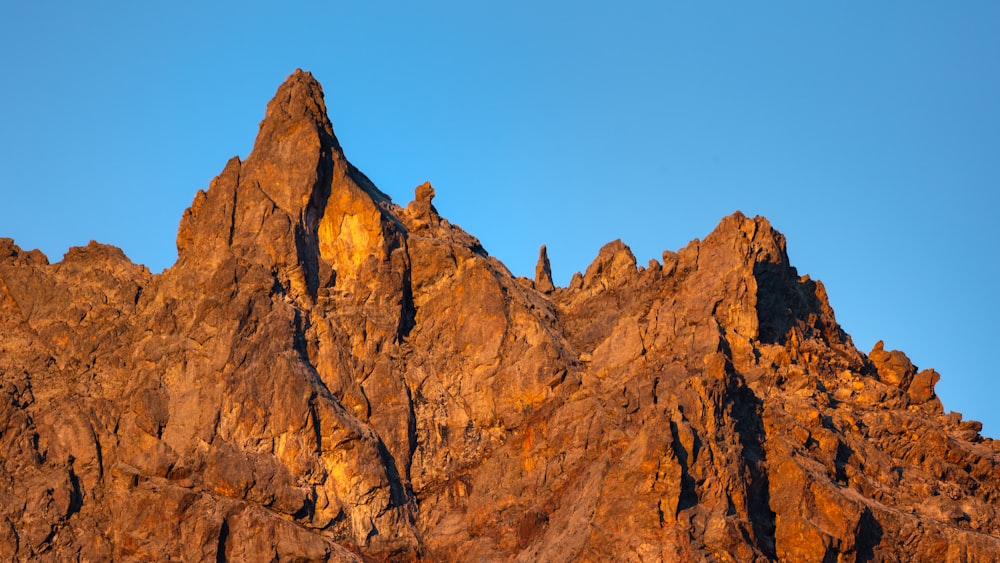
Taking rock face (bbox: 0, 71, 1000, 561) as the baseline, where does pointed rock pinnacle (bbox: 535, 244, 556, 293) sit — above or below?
above

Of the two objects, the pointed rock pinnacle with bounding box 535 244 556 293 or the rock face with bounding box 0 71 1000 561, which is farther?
the pointed rock pinnacle with bounding box 535 244 556 293

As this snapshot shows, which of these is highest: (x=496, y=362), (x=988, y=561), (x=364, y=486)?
(x=496, y=362)

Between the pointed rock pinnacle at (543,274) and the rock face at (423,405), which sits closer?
the rock face at (423,405)

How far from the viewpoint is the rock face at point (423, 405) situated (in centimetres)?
11850

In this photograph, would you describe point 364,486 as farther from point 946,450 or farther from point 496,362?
point 946,450

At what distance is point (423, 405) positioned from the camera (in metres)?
129

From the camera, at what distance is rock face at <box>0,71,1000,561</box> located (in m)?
118

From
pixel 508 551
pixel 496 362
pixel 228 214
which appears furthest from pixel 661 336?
pixel 228 214

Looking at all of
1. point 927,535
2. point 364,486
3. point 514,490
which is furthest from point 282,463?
point 927,535

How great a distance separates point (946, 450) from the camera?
128m

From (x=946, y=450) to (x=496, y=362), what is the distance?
25.8 meters

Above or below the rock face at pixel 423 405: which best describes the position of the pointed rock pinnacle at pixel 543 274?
above

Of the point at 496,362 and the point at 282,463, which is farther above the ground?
the point at 496,362

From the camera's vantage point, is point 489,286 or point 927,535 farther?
point 489,286
